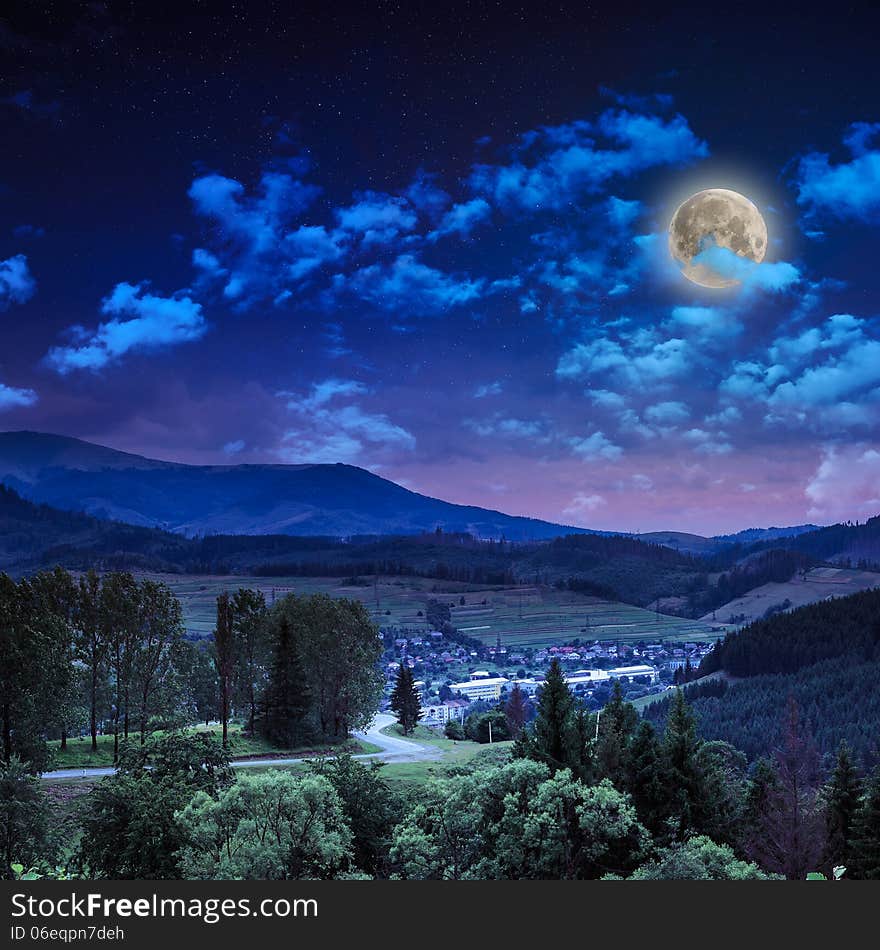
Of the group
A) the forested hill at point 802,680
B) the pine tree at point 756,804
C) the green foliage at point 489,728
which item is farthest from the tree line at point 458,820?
the forested hill at point 802,680

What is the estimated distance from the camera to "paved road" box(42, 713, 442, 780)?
111ft

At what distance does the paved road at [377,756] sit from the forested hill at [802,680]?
42.2 metres

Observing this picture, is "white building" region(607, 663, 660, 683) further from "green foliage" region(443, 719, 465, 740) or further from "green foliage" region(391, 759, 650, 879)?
"green foliage" region(391, 759, 650, 879)

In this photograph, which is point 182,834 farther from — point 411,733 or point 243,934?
point 411,733

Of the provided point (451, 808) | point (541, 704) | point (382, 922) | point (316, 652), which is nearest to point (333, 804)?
point (451, 808)

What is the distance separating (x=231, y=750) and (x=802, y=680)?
12084 centimetres

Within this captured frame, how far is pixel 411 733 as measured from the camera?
5975cm

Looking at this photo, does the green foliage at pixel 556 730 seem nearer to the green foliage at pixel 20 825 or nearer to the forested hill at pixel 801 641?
the green foliage at pixel 20 825

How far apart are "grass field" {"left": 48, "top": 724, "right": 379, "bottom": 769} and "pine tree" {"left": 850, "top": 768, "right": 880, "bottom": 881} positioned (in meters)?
23.7

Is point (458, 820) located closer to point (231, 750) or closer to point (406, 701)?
point (231, 750)

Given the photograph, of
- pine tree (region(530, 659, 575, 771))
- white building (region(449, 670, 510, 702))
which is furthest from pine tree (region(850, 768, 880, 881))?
white building (region(449, 670, 510, 702))

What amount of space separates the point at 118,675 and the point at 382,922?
111 feet

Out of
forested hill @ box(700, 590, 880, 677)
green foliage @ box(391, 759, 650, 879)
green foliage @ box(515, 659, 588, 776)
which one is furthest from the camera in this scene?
forested hill @ box(700, 590, 880, 677)

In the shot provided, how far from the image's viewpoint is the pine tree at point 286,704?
43.7 m
